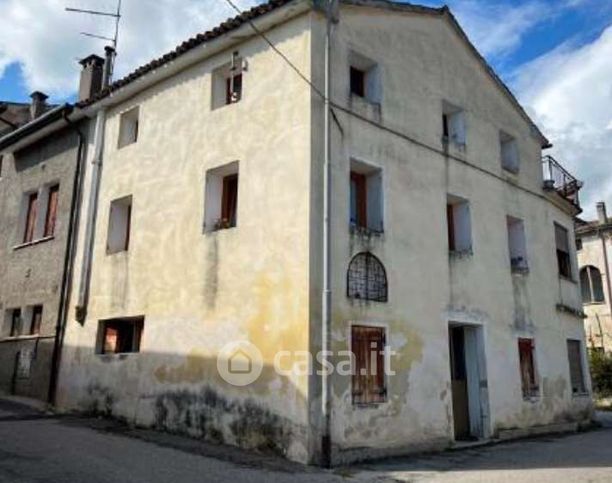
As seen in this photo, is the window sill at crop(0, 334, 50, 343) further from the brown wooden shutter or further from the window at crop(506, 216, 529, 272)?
the window at crop(506, 216, 529, 272)

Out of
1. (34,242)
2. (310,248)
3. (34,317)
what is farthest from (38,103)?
(310,248)

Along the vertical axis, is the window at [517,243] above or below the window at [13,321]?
above

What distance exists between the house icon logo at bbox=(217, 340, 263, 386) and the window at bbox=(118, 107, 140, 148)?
6.21m

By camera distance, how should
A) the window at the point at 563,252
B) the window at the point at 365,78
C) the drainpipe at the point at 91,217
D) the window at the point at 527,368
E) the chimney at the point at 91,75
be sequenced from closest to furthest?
the window at the point at 365,78, the drainpipe at the point at 91,217, the window at the point at 527,368, the chimney at the point at 91,75, the window at the point at 563,252

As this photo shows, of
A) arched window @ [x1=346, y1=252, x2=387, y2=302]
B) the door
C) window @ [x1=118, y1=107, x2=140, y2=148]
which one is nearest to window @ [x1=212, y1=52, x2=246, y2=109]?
window @ [x1=118, y1=107, x2=140, y2=148]

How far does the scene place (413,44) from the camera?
13.0 m

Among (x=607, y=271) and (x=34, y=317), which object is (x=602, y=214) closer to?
(x=607, y=271)

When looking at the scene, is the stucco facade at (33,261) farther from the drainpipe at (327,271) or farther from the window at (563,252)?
the window at (563,252)

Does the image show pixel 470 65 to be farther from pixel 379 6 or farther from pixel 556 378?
pixel 556 378

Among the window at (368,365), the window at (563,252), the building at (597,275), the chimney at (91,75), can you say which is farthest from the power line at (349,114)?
the building at (597,275)

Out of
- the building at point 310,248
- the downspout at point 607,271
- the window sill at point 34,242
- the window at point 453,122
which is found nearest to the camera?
the building at point 310,248

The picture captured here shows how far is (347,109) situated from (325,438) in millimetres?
5644

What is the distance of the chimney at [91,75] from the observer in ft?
54.0

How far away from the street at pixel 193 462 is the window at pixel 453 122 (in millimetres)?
6726
